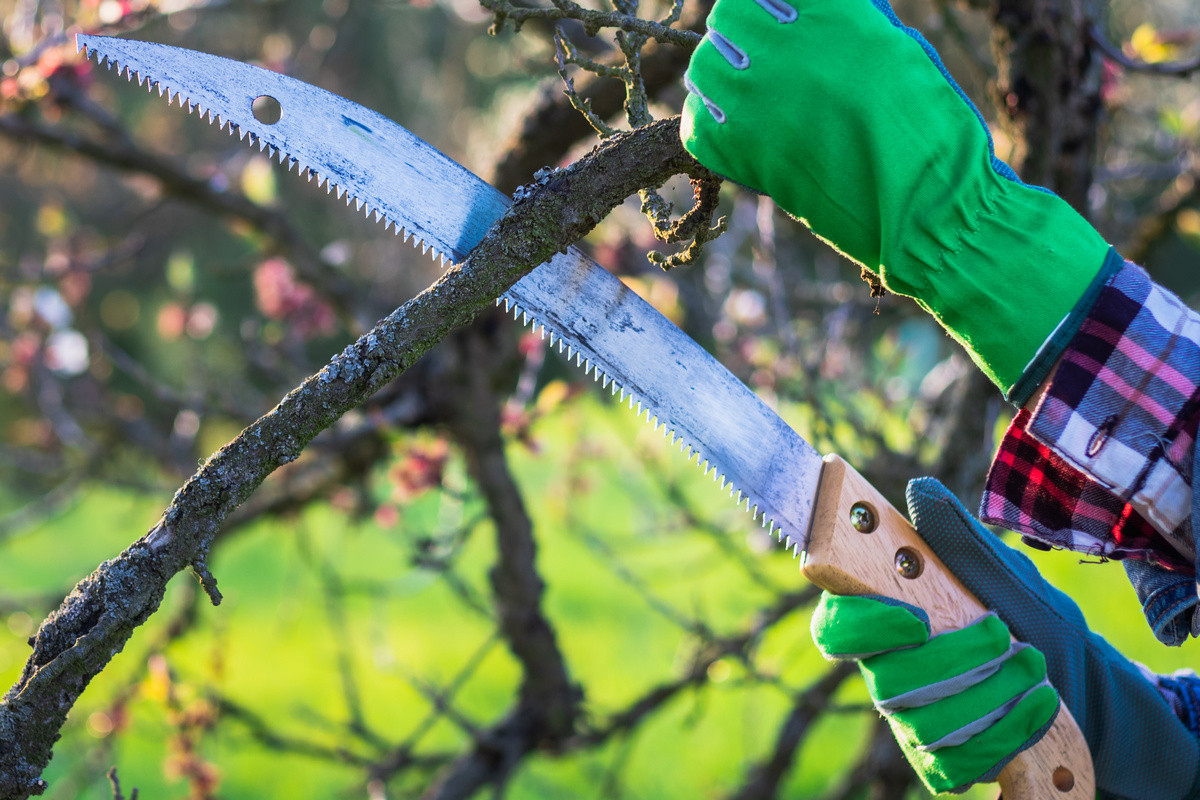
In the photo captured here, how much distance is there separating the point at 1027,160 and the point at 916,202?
2.97 feet

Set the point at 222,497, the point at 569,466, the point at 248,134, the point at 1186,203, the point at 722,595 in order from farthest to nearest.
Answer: the point at 722,595, the point at 569,466, the point at 1186,203, the point at 248,134, the point at 222,497

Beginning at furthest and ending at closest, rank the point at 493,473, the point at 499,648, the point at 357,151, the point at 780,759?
the point at 499,648
the point at 780,759
the point at 493,473
the point at 357,151

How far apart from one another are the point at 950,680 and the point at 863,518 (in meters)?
Result: 0.23

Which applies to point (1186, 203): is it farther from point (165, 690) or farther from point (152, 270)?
point (152, 270)

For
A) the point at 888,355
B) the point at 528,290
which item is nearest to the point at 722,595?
the point at 888,355

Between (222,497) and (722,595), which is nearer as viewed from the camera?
(222,497)

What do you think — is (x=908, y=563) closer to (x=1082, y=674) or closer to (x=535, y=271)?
(x=1082, y=674)

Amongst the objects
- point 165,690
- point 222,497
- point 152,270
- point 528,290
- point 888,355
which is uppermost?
point 528,290

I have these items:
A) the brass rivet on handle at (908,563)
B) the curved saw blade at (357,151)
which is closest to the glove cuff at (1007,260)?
the brass rivet on handle at (908,563)

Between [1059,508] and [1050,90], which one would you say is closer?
[1059,508]

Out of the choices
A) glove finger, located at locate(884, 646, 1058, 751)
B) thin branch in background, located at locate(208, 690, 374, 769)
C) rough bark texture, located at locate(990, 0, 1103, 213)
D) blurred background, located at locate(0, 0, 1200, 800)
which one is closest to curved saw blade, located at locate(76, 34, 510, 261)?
blurred background, located at locate(0, 0, 1200, 800)

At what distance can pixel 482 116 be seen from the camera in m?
7.79

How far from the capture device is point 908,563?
120cm

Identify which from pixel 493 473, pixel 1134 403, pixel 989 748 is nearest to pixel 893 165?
pixel 1134 403
